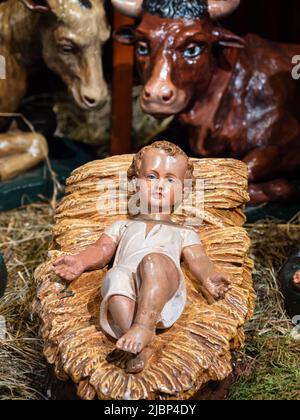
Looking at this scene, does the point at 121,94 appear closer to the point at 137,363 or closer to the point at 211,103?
the point at 211,103

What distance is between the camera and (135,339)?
2012mm

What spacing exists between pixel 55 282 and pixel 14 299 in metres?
0.67

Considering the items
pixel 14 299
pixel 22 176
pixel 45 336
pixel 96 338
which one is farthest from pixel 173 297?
pixel 22 176

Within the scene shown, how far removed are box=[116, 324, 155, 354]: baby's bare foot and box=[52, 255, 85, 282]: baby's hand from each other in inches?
13.0

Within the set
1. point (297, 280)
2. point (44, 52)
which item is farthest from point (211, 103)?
point (297, 280)

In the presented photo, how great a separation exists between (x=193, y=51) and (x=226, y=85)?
30 cm

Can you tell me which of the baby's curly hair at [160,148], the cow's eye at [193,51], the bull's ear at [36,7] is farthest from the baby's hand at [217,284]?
the bull's ear at [36,7]

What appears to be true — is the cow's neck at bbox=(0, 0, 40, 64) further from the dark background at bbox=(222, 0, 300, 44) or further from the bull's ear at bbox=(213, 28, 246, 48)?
the dark background at bbox=(222, 0, 300, 44)

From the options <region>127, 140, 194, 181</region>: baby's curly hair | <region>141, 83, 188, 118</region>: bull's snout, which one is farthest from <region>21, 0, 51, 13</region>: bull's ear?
<region>127, 140, 194, 181</region>: baby's curly hair

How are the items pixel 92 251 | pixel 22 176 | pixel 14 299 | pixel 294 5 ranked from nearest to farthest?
pixel 92 251 < pixel 14 299 < pixel 22 176 < pixel 294 5

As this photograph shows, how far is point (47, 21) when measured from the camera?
3463 mm

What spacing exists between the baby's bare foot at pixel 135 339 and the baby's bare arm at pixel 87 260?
0.34 meters
